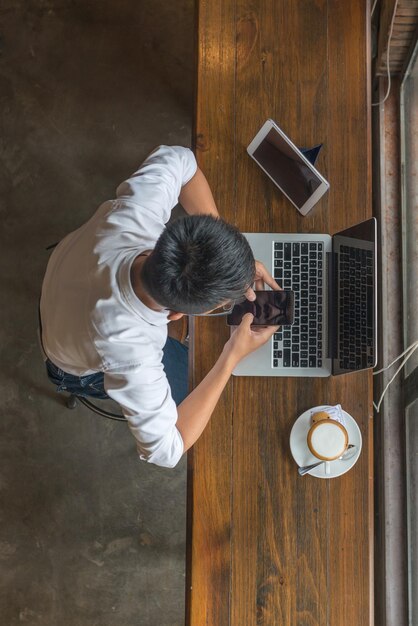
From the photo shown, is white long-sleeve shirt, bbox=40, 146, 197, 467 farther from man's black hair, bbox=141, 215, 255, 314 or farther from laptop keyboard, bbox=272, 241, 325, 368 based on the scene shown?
laptop keyboard, bbox=272, 241, 325, 368

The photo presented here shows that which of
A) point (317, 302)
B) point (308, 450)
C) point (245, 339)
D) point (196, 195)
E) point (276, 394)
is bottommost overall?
point (308, 450)

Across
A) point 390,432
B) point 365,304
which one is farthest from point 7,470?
point 365,304

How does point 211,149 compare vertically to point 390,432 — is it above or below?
above

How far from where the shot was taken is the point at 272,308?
144 cm

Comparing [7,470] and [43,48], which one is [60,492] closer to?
[7,470]

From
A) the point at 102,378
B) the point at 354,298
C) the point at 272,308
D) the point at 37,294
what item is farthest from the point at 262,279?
the point at 37,294

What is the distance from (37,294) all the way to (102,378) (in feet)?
3.19

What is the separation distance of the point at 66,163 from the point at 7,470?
136 cm

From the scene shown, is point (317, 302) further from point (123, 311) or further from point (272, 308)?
point (123, 311)

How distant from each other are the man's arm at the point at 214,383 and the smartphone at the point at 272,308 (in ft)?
0.06

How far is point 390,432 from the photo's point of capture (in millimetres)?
2025

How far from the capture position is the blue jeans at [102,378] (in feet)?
5.20

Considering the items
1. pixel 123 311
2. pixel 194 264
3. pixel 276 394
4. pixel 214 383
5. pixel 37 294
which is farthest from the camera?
pixel 37 294

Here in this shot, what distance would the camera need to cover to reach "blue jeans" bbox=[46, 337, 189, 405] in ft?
5.20
